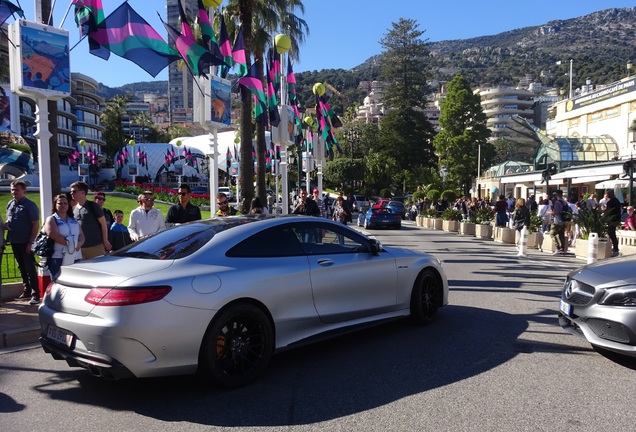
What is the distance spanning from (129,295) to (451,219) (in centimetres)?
2465

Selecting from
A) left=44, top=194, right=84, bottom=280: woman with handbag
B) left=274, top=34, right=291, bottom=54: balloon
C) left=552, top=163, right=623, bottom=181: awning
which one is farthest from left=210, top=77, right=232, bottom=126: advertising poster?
left=552, top=163, right=623, bottom=181: awning

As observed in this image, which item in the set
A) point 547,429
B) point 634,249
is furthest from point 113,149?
point 547,429

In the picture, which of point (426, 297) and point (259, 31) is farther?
point (259, 31)

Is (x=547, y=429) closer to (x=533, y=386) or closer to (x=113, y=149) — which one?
(x=533, y=386)

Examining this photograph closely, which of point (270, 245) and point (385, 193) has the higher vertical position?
point (270, 245)

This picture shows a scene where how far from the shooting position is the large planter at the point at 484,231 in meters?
22.4

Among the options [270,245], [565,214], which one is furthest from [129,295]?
[565,214]

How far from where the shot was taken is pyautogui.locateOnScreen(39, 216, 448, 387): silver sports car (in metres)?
4.06

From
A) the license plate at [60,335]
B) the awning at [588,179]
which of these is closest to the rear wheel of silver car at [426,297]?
the license plate at [60,335]

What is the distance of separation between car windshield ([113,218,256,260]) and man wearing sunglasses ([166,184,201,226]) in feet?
11.3

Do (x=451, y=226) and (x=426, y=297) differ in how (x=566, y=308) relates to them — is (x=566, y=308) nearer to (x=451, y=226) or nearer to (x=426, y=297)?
(x=426, y=297)

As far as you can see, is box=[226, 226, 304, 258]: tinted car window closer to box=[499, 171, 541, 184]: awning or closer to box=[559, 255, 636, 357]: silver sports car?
box=[559, 255, 636, 357]: silver sports car

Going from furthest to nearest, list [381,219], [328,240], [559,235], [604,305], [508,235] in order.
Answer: [381,219]
[508,235]
[559,235]
[328,240]
[604,305]

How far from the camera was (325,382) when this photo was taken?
15.3 ft
